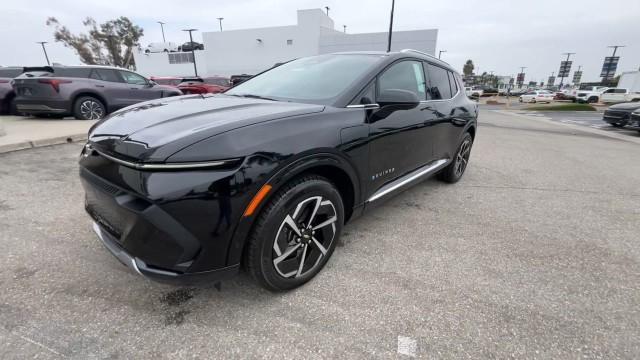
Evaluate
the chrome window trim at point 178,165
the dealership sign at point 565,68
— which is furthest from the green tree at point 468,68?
the chrome window trim at point 178,165

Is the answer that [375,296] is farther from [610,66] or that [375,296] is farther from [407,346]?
[610,66]

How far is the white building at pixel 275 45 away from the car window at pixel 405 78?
38.6 meters

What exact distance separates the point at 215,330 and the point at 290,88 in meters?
1.84

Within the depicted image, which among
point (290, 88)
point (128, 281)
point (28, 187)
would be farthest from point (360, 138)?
point (28, 187)

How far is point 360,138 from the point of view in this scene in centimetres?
221

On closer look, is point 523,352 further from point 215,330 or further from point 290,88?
point 290,88

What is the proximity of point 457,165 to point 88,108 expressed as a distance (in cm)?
873

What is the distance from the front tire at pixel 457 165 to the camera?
415 cm

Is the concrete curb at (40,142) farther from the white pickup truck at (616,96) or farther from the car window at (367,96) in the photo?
the white pickup truck at (616,96)

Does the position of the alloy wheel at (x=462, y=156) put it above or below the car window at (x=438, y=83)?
below

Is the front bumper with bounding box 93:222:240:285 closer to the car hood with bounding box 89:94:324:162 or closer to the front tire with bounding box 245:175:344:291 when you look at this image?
the front tire with bounding box 245:175:344:291

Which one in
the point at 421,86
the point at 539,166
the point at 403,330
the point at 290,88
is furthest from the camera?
the point at 539,166

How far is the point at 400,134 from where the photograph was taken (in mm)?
2633

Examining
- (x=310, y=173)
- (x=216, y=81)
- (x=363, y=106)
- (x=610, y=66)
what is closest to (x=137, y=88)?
(x=216, y=81)
